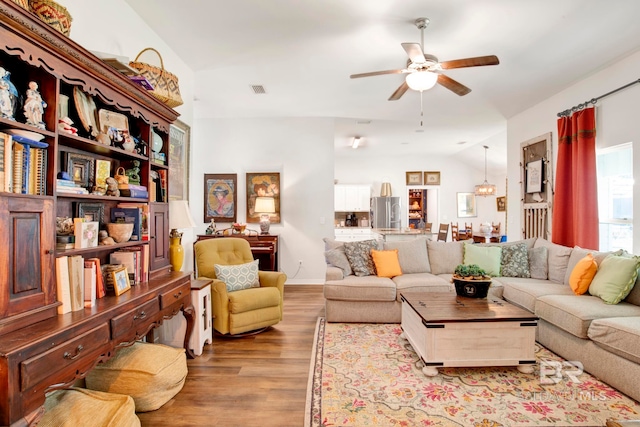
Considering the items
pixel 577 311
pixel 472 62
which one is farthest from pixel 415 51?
pixel 577 311

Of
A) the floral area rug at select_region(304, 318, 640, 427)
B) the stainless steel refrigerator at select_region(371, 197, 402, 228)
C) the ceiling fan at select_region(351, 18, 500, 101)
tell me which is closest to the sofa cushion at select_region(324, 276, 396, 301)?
the floral area rug at select_region(304, 318, 640, 427)

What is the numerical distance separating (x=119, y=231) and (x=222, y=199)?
3.76m

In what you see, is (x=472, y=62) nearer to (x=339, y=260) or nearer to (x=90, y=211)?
(x=339, y=260)

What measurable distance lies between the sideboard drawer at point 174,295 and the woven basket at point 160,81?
1412mm

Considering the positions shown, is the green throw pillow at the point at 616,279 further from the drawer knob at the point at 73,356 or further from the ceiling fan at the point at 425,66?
the drawer knob at the point at 73,356

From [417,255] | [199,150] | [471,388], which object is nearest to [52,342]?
[471,388]

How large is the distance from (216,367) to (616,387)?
2.88 meters

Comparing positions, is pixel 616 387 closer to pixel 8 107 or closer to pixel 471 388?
pixel 471 388

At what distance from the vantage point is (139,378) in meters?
2.12

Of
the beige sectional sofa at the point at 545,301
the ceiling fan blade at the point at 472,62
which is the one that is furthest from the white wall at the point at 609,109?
the ceiling fan blade at the point at 472,62

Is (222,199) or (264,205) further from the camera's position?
(222,199)

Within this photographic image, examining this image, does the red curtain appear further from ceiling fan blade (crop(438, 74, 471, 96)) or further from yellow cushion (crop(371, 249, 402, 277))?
yellow cushion (crop(371, 249, 402, 277))

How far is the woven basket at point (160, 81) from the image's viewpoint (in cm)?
244

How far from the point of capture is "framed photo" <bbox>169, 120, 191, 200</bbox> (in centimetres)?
354
